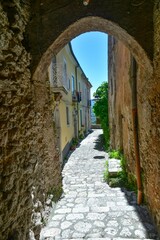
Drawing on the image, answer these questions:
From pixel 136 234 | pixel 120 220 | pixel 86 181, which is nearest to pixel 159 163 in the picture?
pixel 136 234

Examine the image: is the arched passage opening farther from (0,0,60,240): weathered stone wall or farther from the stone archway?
(0,0,60,240): weathered stone wall

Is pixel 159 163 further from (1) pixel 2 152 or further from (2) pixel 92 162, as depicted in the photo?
(2) pixel 92 162

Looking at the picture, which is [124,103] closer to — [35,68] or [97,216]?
[97,216]

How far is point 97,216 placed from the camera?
3.88 metres

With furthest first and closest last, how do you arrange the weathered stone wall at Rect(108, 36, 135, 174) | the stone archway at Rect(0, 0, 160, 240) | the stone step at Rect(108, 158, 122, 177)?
the stone step at Rect(108, 158, 122, 177)
the weathered stone wall at Rect(108, 36, 135, 174)
the stone archway at Rect(0, 0, 160, 240)

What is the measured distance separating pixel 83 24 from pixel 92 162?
260 inches

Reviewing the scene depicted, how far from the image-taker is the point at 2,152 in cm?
194

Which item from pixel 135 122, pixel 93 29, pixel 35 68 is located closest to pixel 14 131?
pixel 35 68

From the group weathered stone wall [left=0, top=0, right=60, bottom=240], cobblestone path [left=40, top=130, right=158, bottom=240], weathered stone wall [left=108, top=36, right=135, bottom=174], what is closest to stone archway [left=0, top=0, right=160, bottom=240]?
weathered stone wall [left=0, top=0, right=60, bottom=240]

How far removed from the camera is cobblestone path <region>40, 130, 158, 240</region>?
3.31m

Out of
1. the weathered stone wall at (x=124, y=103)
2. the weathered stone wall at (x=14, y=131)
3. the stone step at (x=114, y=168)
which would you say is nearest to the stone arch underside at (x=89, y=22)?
the weathered stone wall at (x=14, y=131)

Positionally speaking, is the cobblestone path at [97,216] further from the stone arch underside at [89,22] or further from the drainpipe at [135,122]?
the stone arch underside at [89,22]

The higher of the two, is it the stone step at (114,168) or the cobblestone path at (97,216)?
the stone step at (114,168)

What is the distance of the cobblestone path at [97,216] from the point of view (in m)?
3.31
